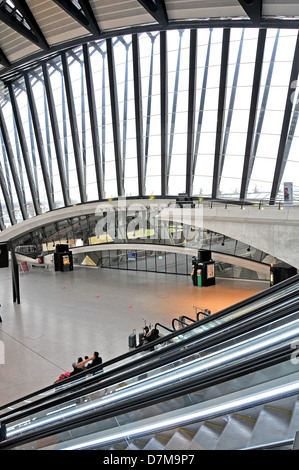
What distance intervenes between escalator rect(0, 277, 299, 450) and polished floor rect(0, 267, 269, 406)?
25.5 ft

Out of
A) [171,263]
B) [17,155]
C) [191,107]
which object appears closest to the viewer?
[191,107]

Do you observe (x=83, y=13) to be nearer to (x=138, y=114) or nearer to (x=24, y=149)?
(x=138, y=114)

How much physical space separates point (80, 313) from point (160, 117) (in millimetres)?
Result: 13582

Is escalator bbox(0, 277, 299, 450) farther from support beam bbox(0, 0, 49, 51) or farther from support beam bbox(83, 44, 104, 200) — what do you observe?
support beam bbox(83, 44, 104, 200)

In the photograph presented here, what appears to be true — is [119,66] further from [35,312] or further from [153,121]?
[35,312]

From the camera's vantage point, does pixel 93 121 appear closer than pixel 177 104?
No

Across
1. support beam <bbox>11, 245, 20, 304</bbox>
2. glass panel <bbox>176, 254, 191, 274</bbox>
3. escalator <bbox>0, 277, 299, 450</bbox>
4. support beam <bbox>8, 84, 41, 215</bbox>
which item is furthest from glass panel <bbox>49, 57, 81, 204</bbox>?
escalator <bbox>0, 277, 299, 450</bbox>

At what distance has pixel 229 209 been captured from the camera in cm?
1909

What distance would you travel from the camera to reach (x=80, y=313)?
20656 millimetres

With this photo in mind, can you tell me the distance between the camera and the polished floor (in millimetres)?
14414

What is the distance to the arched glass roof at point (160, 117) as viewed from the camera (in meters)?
19.8

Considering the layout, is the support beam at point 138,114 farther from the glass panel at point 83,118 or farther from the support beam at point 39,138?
the support beam at point 39,138

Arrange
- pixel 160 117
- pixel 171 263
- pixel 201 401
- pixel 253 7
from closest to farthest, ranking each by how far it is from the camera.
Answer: pixel 201 401 < pixel 253 7 < pixel 160 117 < pixel 171 263

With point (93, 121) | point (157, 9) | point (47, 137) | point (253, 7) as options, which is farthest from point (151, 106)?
point (47, 137)
